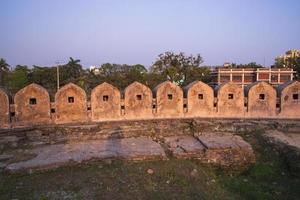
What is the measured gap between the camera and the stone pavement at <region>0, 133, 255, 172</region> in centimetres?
722

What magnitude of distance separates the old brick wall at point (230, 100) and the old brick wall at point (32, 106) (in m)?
6.05

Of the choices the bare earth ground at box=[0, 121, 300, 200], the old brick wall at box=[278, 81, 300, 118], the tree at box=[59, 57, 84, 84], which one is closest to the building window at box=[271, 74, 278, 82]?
the tree at box=[59, 57, 84, 84]

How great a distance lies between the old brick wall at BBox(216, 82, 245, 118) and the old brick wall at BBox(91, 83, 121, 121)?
12.2 ft

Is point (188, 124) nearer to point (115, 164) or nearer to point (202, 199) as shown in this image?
point (115, 164)

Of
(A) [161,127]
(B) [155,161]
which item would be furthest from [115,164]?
(A) [161,127]

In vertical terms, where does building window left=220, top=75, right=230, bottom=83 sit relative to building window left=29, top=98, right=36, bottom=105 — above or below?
above

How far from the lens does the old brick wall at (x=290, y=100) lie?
10555mm

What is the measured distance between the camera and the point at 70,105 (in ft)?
31.8

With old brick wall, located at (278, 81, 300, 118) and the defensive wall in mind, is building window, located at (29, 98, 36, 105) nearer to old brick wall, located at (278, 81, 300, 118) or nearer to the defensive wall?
the defensive wall

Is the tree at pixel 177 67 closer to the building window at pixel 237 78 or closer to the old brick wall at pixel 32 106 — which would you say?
the building window at pixel 237 78

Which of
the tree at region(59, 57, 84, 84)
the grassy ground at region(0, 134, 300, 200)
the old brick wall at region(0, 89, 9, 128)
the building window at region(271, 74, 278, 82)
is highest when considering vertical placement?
the tree at region(59, 57, 84, 84)

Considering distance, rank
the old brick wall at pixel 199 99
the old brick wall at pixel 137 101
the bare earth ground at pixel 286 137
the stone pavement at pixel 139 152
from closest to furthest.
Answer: the stone pavement at pixel 139 152, the bare earth ground at pixel 286 137, the old brick wall at pixel 137 101, the old brick wall at pixel 199 99

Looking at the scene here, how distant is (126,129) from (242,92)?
445cm

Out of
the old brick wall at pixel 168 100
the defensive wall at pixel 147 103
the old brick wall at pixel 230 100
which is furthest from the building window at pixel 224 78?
the old brick wall at pixel 168 100
